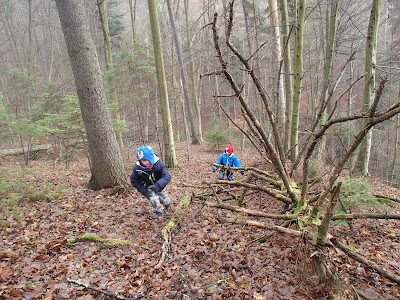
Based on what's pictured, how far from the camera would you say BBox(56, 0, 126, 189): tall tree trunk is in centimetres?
588

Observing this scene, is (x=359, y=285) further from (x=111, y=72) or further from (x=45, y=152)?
(x=45, y=152)

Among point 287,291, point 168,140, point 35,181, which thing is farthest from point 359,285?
point 168,140

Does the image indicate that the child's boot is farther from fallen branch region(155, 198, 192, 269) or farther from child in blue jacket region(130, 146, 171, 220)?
fallen branch region(155, 198, 192, 269)

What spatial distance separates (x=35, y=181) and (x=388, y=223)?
355 inches

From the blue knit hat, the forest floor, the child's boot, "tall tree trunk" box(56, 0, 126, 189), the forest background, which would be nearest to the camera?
the forest floor

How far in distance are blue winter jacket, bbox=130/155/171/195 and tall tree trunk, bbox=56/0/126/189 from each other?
4.93 ft

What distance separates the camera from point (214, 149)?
647 inches

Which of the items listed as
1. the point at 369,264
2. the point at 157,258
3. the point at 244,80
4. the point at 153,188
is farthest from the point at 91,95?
the point at 244,80

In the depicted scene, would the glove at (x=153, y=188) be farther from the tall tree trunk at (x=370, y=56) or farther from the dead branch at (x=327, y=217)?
the tall tree trunk at (x=370, y=56)

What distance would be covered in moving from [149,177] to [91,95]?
9.10 ft

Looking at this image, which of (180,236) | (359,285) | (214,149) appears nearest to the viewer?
(359,285)

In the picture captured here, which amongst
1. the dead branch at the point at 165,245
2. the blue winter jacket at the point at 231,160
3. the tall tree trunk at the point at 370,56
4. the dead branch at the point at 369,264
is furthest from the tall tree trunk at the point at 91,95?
the tall tree trunk at the point at 370,56

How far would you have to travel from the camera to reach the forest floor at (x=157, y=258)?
9.55 feet

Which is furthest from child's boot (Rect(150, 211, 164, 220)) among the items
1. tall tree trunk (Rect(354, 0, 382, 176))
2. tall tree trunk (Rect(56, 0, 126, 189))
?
tall tree trunk (Rect(354, 0, 382, 176))
